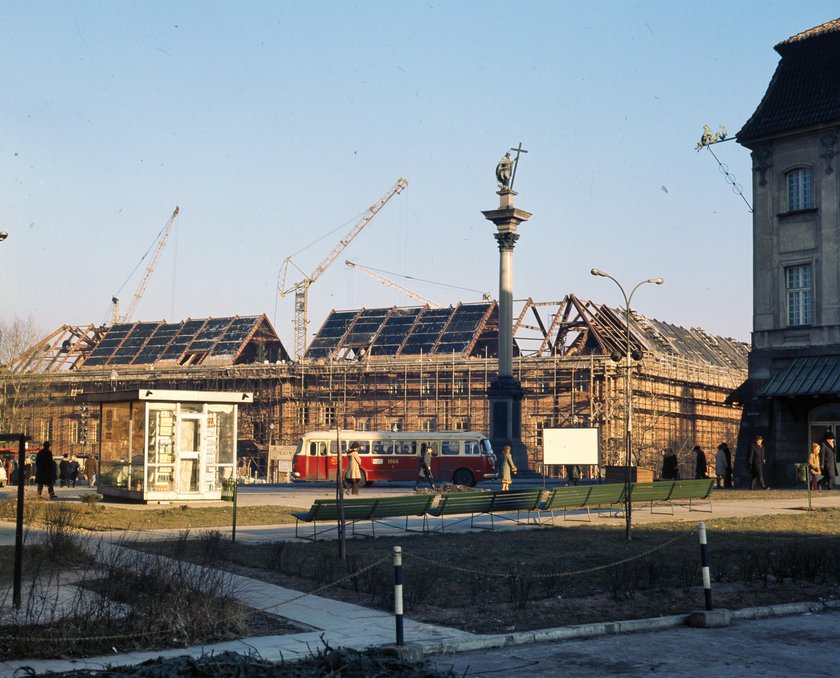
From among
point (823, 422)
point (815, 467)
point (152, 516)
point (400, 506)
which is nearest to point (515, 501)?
point (400, 506)

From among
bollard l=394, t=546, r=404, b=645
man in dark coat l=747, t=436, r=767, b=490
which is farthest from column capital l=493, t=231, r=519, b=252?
bollard l=394, t=546, r=404, b=645

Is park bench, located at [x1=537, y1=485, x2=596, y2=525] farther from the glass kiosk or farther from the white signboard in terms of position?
the glass kiosk

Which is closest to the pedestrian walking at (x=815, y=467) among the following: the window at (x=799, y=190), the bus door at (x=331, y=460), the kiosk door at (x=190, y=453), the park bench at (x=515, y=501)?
the window at (x=799, y=190)

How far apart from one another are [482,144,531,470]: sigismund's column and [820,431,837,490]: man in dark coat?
20.3m

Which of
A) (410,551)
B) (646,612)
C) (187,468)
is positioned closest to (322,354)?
(187,468)

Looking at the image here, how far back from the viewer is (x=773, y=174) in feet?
151

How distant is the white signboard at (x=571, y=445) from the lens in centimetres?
3139

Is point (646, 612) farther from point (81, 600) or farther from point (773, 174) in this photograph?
point (773, 174)

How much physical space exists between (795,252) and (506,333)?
2098 cm

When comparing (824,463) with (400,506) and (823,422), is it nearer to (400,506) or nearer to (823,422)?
(823,422)

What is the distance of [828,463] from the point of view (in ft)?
141

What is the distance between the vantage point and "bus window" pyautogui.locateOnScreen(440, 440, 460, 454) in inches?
2199

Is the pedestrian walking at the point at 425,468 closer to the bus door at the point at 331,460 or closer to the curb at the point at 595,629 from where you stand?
the bus door at the point at 331,460

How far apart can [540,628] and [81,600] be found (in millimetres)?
5274
